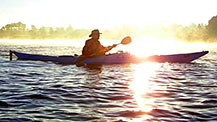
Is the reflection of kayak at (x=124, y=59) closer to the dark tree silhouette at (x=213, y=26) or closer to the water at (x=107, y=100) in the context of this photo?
the water at (x=107, y=100)

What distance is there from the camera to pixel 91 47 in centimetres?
1391

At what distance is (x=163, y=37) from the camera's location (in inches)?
4222

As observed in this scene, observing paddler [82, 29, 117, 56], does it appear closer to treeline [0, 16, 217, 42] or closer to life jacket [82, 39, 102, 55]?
life jacket [82, 39, 102, 55]

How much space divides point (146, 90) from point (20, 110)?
3419 mm

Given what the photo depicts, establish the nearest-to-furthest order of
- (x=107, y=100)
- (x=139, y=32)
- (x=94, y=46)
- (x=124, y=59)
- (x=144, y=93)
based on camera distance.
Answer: (x=107, y=100) → (x=144, y=93) → (x=94, y=46) → (x=124, y=59) → (x=139, y=32)

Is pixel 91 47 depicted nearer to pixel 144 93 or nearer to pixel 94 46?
pixel 94 46

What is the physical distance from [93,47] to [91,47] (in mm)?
105

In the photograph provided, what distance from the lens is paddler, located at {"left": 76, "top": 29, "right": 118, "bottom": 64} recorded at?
45.3 feet

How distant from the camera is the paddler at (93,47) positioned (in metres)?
13.8

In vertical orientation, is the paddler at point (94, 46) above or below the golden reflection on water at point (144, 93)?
above

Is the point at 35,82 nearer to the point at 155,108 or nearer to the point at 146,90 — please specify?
the point at 146,90

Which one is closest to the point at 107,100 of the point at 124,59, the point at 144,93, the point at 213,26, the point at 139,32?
the point at 144,93

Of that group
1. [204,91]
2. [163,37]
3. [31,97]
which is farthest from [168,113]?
[163,37]

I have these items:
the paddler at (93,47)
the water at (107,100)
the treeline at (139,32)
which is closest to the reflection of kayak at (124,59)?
the paddler at (93,47)
